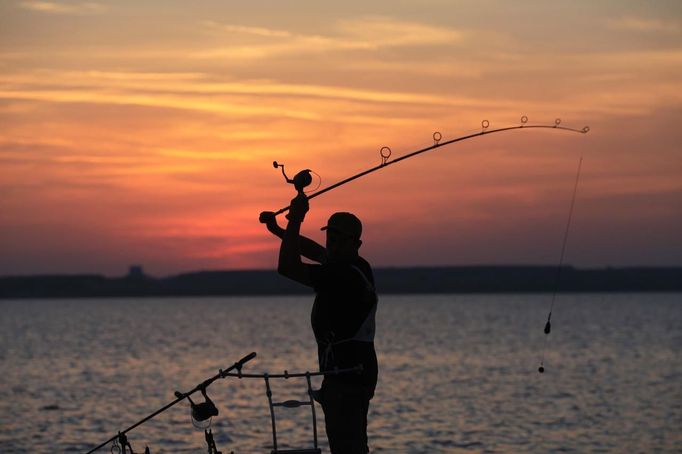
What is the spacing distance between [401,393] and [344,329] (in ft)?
98.8

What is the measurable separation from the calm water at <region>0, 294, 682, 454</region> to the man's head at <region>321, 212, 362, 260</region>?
15.8 m

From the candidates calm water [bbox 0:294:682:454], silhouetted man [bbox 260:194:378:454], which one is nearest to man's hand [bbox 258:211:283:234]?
silhouetted man [bbox 260:194:378:454]

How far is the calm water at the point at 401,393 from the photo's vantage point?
28109 mm

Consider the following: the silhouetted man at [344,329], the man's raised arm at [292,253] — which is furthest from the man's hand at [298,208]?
the silhouetted man at [344,329]

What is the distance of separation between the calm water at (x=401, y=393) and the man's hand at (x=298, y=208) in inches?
636

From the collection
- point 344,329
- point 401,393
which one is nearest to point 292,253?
point 344,329

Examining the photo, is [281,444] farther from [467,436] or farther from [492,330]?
[492,330]

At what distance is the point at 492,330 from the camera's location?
9681 cm

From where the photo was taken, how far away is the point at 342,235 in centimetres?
921

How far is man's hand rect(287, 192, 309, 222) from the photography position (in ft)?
29.0

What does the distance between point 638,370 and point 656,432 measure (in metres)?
22.1

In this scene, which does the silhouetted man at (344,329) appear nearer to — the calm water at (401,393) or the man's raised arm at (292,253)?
the man's raised arm at (292,253)

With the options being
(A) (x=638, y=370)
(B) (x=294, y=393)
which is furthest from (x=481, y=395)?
(A) (x=638, y=370)

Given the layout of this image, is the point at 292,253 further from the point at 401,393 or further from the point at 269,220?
the point at 401,393
